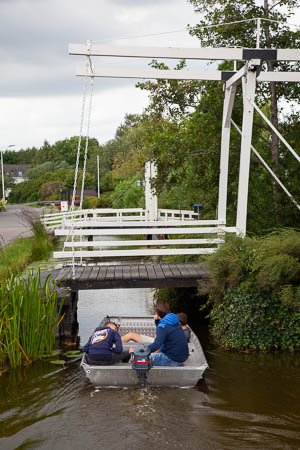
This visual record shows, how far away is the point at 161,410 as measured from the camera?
6.54 meters

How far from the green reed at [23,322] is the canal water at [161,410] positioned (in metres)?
0.29

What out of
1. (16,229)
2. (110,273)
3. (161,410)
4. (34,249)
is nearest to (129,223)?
(110,273)

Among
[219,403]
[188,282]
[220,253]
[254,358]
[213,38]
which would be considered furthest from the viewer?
[213,38]

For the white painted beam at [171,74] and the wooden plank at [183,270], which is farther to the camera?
the wooden plank at [183,270]

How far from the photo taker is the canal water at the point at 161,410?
229 inches

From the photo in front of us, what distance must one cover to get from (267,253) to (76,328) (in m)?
4.58

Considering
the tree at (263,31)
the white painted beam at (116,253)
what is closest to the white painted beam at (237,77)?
the tree at (263,31)

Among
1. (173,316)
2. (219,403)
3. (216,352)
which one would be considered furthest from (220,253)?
(219,403)

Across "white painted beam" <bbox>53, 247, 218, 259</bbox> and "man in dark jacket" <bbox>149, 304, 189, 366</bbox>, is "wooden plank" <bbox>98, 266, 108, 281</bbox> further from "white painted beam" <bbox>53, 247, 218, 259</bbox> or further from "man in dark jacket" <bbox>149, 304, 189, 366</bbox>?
"man in dark jacket" <bbox>149, 304, 189, 366</bbox>

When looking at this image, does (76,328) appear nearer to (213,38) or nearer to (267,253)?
(267,253)

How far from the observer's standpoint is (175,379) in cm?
732

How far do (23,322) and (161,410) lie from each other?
9.29ft

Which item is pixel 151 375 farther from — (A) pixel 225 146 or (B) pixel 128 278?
(A) pixel 225 146

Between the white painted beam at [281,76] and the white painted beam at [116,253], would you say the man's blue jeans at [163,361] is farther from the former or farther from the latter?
the white painted beam at [281,76]
